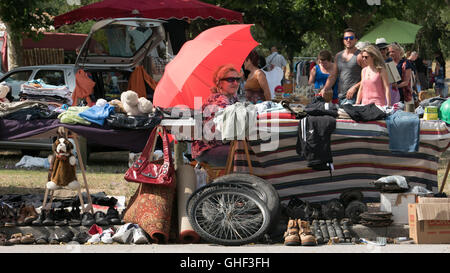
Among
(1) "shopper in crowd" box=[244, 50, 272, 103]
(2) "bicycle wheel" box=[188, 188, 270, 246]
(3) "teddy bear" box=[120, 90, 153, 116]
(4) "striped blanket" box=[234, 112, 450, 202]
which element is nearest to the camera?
(2) "bicycle wheel" box=[188, 188, 270, 246]

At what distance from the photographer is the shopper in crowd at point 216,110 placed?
813 centimetres

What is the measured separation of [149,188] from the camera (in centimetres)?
773

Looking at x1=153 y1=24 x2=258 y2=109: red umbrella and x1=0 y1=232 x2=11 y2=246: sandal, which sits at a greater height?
x1=153 y1=24 x2=258 y2=109: red umbrella

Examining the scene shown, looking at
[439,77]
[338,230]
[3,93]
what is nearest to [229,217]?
[338,230]

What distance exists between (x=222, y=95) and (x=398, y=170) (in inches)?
83.1

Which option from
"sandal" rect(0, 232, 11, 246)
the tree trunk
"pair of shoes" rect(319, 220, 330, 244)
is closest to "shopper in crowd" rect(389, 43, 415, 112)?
"pair of shoes" rect(319, 220, 330, 244)

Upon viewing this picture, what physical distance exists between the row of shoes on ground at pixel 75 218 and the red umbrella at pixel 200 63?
66.7 inches

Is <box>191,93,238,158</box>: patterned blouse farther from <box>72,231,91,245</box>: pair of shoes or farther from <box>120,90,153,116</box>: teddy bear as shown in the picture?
<box>72,231,91,245</box>: pair of shoes

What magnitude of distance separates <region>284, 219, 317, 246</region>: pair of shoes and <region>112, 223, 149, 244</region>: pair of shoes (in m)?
1.34

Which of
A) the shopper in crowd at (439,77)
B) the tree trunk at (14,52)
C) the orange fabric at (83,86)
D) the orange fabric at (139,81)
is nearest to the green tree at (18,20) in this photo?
the tree trunk at (14,52)

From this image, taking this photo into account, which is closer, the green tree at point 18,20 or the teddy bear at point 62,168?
the teddy bear at point 62,168

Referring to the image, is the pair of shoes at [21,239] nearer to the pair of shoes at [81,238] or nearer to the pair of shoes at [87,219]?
the pair of shoes at [81,238]

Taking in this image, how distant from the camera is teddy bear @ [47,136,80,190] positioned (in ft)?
26.3

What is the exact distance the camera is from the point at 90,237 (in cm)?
768
